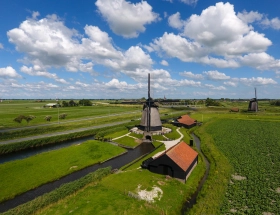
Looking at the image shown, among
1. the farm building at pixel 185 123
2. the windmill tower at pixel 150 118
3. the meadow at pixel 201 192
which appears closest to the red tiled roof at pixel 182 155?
the meadow at pixel 201 192

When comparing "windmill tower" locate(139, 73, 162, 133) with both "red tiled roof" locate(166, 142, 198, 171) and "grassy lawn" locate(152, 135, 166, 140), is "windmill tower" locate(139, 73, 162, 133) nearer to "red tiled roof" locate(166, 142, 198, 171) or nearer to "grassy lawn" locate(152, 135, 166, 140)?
"grassy lawn" locate(152, 135, 166, 140)

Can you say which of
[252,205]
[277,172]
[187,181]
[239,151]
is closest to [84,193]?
[187,181]

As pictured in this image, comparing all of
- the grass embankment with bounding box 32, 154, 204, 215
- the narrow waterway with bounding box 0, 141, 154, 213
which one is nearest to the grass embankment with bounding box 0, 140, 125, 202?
the narrow waterway with bounding box 0, 141, 154, 213

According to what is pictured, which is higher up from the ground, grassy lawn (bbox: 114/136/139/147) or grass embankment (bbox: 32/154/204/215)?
grassy lawn (bbox: 114/136/139/147)

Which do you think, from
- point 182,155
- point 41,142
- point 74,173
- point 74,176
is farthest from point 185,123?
point 74,176

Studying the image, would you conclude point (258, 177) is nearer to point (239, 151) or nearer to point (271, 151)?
point (239, 151)

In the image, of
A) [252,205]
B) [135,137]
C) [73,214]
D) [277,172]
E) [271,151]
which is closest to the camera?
[73,214]

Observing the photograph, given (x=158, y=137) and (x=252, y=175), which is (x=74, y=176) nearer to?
(x=252, y=175)
